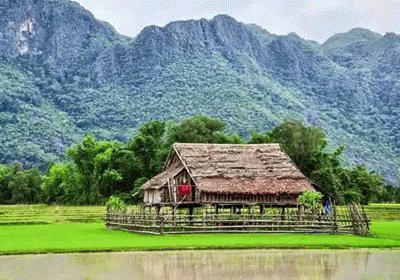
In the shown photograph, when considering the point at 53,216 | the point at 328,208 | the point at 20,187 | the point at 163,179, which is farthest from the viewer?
the point at 20,187

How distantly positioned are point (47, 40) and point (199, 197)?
6357 inches

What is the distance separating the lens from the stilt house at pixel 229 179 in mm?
43469

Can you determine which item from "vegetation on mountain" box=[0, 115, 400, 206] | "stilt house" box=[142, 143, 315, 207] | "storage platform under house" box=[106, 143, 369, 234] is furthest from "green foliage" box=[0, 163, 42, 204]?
"stilt house" box=[142, 143, 315, 207]

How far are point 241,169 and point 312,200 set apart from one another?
532cm

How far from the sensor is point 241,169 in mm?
44969

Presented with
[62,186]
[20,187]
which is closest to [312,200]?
[62,186]

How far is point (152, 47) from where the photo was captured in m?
181

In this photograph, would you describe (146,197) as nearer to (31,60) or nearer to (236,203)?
(236,203)

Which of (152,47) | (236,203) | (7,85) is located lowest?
(236,203)

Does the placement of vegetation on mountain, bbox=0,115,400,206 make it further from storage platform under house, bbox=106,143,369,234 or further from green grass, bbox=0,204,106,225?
storage platform under house, bbox=106,143,369,234

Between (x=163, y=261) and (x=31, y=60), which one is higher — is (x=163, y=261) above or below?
below

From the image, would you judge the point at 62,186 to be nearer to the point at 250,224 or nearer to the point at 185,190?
the point at 185,190

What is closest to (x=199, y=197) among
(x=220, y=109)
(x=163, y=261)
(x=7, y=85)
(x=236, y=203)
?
(x=236, y=203)

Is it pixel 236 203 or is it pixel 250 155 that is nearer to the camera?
pixel 236 203
